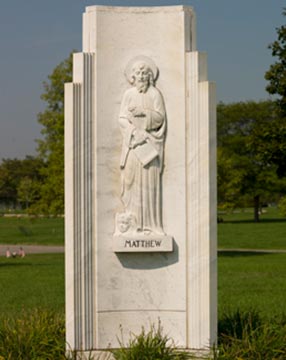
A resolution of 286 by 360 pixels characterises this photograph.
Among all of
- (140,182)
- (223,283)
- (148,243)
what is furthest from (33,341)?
(223,283)

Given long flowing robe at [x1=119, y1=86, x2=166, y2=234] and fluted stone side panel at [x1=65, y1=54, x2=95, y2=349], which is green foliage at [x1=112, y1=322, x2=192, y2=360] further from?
long flowing robe at [x1=119, y1=86, x2=166, y2=234]

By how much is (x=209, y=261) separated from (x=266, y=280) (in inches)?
551

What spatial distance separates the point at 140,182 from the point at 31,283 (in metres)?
13.9

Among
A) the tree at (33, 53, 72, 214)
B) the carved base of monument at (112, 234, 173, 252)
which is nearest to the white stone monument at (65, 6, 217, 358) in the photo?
the carved base of monument at (112, 234, 173, 252)

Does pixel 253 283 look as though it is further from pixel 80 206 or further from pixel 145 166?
pixel 80 206

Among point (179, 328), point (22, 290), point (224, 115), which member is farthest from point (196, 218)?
point (224, 115)

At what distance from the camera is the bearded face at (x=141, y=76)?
10539 mm

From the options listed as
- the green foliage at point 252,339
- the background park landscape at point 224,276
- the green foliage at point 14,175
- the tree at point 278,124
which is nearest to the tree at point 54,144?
the background park landscape at point 224,276

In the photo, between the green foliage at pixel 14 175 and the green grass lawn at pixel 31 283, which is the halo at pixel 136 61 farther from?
the green foliage at pixel 14 175

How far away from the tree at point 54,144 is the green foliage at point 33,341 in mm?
25159

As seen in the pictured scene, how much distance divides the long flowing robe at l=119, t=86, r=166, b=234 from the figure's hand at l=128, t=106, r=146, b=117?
3 cm

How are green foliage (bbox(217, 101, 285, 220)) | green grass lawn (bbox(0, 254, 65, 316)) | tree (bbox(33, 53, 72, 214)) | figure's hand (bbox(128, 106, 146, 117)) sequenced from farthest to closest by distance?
green foliage (bbox(217, 101, 285, 220)) < tree (bbox(33, 53, 72, 214)) < green grass lawn (bbox(0, 254, 65, 316)) < figure's hand (bbox(128, 106, 146, 117))

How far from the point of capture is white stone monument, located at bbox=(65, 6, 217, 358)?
34.4ft

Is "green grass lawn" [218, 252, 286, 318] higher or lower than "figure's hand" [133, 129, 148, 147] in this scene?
lower
